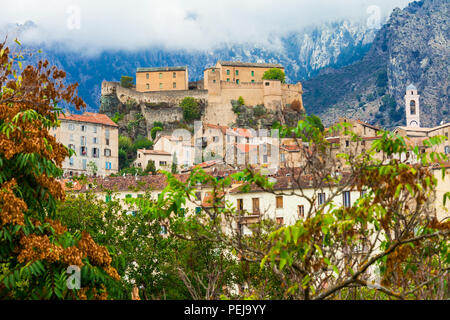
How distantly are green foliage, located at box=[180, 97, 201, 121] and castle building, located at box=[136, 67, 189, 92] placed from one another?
5.77 m

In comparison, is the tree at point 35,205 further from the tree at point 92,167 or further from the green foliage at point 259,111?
the green foliage at point 259,111

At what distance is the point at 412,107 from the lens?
17175cm

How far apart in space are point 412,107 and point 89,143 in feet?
305

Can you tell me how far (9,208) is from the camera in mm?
10789

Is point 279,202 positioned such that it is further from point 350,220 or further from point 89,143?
point 89,143

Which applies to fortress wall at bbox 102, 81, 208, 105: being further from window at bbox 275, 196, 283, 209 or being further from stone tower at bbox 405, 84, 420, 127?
window at bbox 275, 196, 283, 209

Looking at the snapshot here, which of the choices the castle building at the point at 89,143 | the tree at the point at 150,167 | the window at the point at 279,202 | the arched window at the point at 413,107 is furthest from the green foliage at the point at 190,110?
the arched window at the point at 413,107

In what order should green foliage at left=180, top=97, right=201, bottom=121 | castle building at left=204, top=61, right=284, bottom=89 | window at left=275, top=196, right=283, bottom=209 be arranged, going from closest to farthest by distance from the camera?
window at left=275, top=196, right=283, bottom=209 < green foliage at left=180, top=97, right=201, bottom=121 < castle building at left=204, top=61, right=284, bottom=89

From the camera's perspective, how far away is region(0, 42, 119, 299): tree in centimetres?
1077

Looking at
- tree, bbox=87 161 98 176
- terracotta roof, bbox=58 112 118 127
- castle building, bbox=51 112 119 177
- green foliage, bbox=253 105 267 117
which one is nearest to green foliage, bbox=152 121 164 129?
terracotta roof, bbox=58 112 118 127

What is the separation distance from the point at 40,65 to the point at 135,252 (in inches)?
1031

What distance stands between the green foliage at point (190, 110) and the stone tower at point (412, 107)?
60174mm
